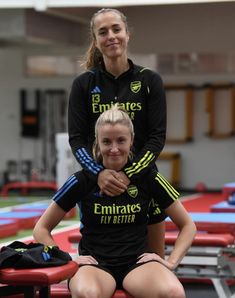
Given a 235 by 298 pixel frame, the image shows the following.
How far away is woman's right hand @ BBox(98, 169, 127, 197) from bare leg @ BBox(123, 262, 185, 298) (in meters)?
0.38

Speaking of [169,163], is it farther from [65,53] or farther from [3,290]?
[3,290]

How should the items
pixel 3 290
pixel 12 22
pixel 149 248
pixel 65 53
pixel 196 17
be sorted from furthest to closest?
pixel 65 53 < pixel 196 17 < pixel 12 22 < pixel 149 248 < pixel 3 290

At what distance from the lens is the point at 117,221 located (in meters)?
3.76

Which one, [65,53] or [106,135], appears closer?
[106,135]

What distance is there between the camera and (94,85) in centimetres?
411

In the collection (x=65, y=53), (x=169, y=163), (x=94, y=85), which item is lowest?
(x=169, y=163)

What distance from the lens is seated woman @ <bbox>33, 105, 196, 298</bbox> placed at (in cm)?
364

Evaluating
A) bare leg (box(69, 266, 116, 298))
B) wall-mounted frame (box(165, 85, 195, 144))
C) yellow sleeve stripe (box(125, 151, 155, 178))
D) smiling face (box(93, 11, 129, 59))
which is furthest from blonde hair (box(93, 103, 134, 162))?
wall-mounted frame (box(165, 85, 195, 144))

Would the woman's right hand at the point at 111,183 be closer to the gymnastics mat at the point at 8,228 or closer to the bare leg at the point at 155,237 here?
the bare leg at the point at 155,237

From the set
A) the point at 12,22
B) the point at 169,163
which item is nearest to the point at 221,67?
the point at 169,163

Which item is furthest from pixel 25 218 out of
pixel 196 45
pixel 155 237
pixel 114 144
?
pixel 196 45

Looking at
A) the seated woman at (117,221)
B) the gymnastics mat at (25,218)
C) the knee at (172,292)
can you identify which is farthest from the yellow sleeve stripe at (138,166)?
the gymnastics mat at (25,218)

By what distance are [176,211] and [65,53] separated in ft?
44.9

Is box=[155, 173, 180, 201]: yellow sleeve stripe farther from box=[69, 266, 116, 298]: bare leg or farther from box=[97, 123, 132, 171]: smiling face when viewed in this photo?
box=[69, 266, 116, 298]: bare leg
